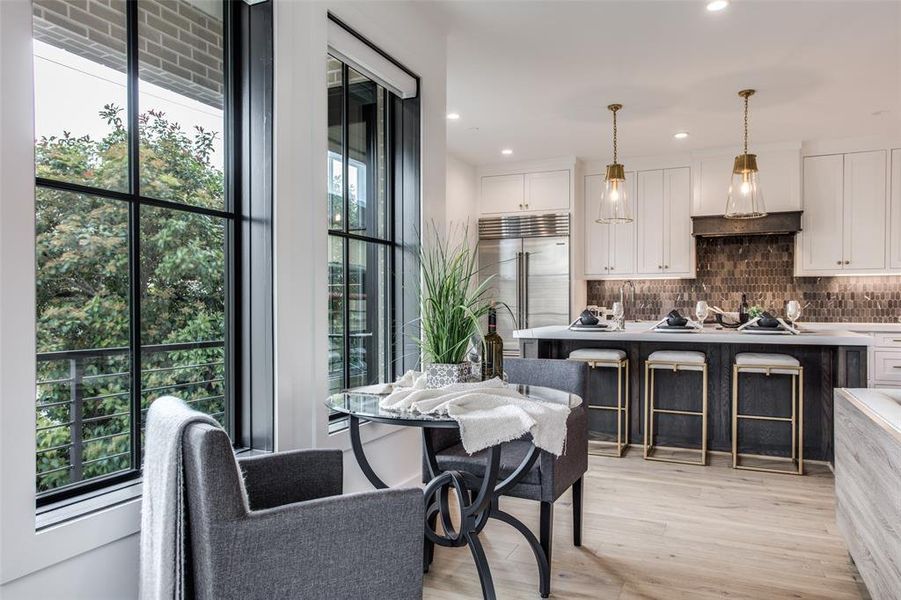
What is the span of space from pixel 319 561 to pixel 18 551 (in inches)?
28.2

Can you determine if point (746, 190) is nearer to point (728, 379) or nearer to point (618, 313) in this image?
point (618, 313)

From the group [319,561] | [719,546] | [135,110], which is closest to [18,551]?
[319,561]

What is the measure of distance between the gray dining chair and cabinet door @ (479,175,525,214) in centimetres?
388

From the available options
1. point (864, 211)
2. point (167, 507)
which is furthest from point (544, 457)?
point (864, 211)

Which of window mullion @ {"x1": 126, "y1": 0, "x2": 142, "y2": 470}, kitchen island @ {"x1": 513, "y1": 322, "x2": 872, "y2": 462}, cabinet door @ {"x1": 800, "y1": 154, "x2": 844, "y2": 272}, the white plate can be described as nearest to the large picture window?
window mullion @ {"x1": 126, "y1": 0, "x2": 142, "y2": 470}

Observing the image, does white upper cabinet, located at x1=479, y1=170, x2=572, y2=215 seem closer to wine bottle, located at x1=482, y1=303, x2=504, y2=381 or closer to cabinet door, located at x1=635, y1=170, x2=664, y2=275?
cabinet door, located at x1=635, y1=170, x2=664, y2=275

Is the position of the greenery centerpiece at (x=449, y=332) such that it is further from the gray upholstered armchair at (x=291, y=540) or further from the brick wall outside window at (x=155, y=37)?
the brick wall outside window at (x=155, y=37)

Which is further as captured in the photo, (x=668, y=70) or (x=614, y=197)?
(x=614, y=197)

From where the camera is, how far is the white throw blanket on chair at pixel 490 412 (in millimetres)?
1666

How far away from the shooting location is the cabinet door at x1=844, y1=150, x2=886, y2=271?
5.32 meters

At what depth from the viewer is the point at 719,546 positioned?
2594mm

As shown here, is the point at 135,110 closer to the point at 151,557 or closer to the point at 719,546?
the point at 151,557

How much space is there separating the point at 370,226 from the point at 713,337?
244 cm

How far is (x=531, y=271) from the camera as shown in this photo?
6.13 meters
